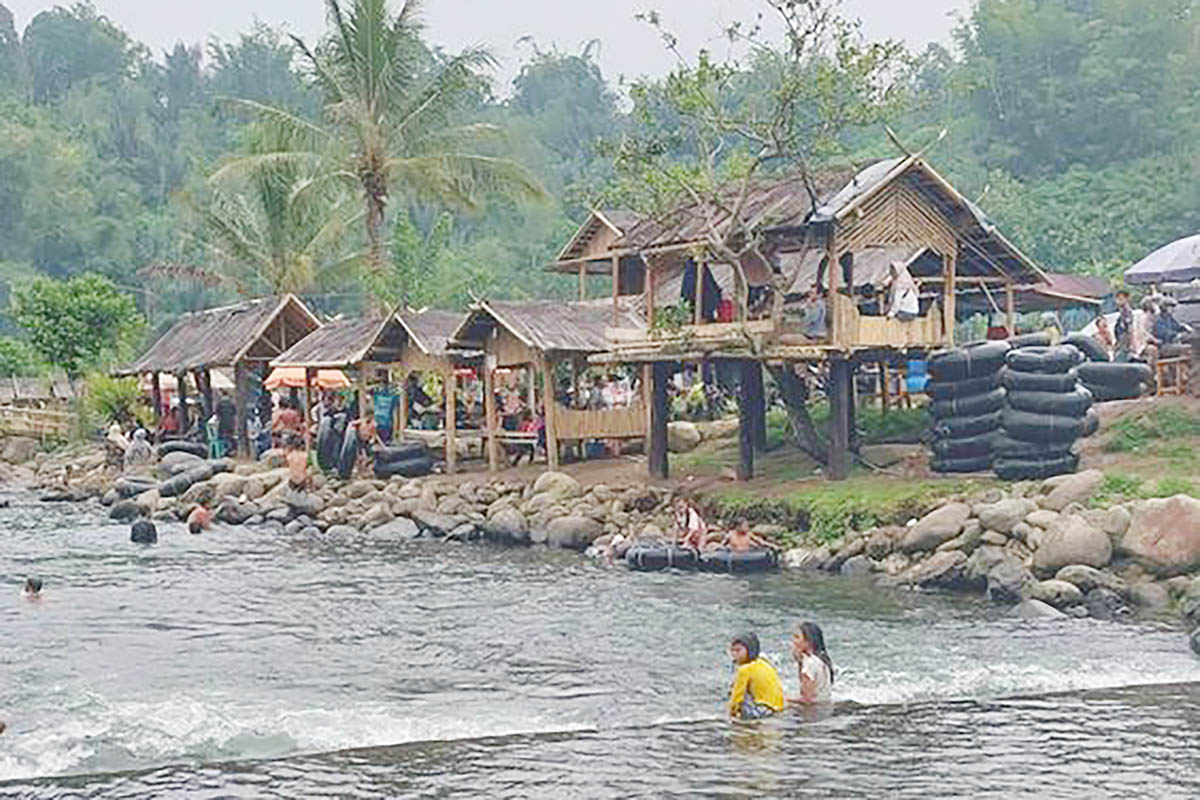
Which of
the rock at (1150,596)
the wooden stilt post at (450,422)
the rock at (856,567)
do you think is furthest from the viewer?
the wooden stilt post at (450,422)

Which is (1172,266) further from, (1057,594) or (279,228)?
(279,228)


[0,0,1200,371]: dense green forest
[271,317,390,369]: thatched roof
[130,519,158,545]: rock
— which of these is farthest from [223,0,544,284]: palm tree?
[130,519,158,545]: rock

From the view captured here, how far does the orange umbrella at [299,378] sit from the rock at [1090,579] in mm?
20959

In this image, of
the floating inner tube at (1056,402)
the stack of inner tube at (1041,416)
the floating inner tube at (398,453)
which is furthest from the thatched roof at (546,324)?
the floating inner tube at (1056,402)

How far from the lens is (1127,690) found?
1644cm

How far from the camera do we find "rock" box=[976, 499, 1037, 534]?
22.6 meters

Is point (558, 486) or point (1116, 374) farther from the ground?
point (1116, 374)

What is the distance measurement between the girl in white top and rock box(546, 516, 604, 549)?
39.2ft

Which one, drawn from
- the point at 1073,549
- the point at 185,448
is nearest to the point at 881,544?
the point at 1073,549

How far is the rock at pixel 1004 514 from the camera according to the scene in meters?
22.6

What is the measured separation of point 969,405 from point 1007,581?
207 inches

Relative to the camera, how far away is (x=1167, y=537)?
2083 cm

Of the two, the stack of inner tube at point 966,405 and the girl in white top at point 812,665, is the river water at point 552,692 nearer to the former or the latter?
the girl in white top at point 812,665

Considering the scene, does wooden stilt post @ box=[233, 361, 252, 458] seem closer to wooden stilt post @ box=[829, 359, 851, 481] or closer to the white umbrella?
wooden stilt post @ box=[829, 359, 851, 481]
